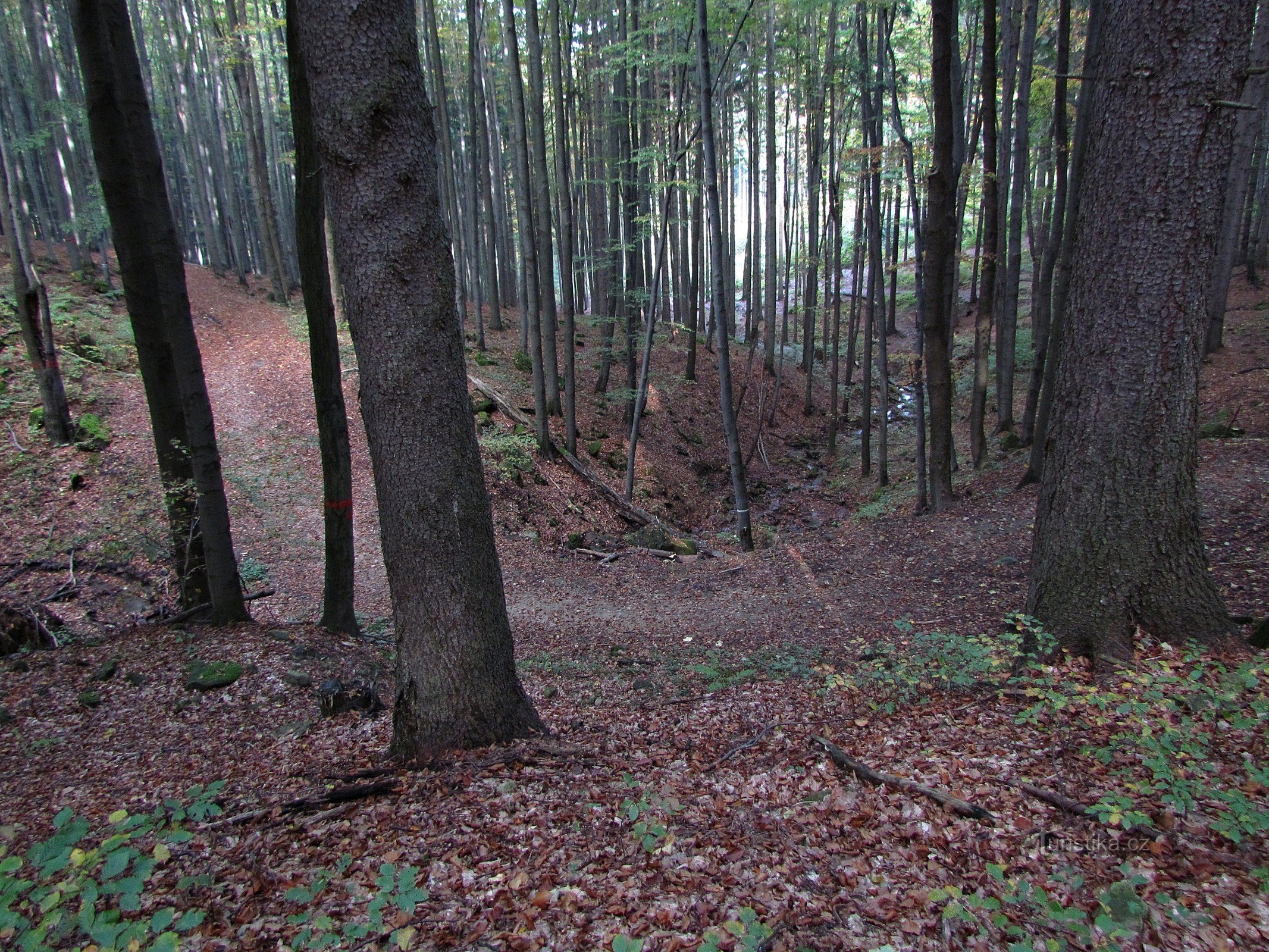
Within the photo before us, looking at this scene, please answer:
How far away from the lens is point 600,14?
60.9 feet

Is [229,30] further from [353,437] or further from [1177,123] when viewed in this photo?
[1177,123]

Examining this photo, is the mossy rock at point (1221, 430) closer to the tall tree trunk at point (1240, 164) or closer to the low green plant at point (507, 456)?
the tall tree trunk at point (1240, 164)

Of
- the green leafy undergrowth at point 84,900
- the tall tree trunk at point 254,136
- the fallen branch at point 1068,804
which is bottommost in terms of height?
the fallen branch at point 1068,804

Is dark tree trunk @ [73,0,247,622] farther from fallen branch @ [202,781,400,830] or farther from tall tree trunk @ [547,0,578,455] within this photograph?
tall tree trunk @ [547,0,578,455]

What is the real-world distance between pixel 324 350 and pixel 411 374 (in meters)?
3.26

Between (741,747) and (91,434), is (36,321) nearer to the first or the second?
(91,434)

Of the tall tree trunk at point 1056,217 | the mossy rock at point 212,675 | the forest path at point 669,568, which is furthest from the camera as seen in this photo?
the tall tree trunk at point 1056,217

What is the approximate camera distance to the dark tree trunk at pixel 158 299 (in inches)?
204

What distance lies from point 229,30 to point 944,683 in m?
23.5

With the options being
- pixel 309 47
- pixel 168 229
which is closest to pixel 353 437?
pixel 168 229

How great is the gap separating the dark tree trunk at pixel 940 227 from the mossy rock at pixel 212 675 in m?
9.50

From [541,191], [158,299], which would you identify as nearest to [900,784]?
[158,299]

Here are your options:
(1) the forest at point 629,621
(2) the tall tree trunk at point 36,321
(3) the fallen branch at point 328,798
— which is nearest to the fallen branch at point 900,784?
(1) the forest at point 629,621

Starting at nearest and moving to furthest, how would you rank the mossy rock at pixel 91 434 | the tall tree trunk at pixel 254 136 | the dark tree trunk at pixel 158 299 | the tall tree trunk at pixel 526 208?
1. the dark tree trunk at pixel 158 299
2. the mossy rock at pixel 91 434
3. the tall tree trunk at pixel 526 208
4. the tall tree trunk at pixel 254 136
